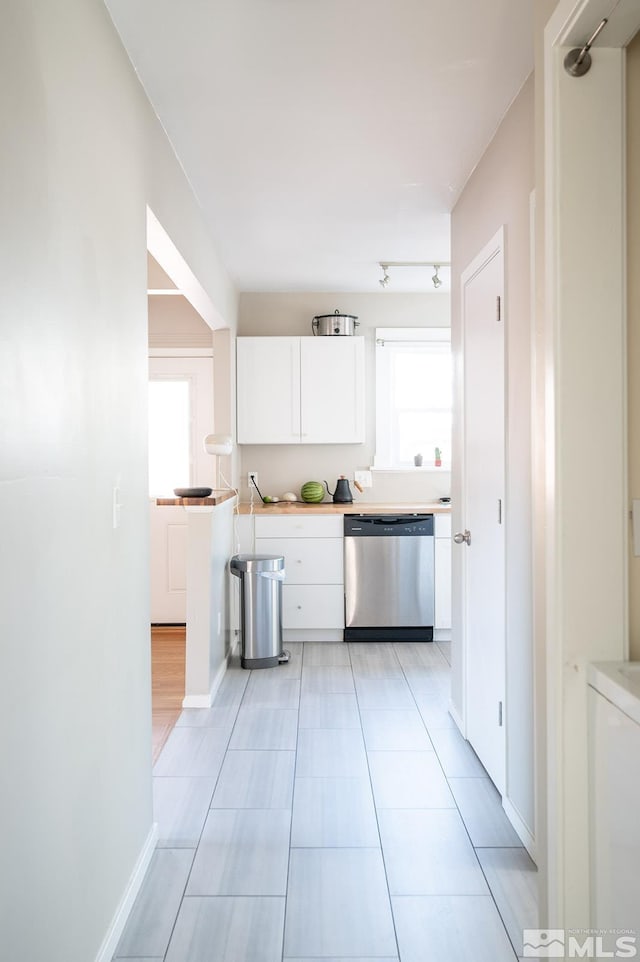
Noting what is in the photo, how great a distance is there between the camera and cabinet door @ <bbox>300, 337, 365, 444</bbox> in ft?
17.0

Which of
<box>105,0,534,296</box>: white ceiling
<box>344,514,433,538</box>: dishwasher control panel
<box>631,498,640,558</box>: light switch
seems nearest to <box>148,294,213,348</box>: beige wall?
<box>105,0,534,296</box>: white ceiling

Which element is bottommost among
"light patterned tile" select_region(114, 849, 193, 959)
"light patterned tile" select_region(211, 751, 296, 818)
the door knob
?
"light patterned tile" select_region(114, 849, 193, 959)

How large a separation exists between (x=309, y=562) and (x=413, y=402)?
1.56 metres

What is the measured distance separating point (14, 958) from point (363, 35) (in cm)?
235

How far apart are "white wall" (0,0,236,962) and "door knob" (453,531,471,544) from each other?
4.90ft

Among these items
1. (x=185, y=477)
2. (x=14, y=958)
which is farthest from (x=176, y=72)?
(x=185, y=477)

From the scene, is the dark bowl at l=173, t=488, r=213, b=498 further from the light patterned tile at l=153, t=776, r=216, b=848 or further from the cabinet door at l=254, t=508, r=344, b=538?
the light patterned tile at l=153, t=776, r=216, b=848

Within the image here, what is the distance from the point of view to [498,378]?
2.69 meters

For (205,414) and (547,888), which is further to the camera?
(205,414)

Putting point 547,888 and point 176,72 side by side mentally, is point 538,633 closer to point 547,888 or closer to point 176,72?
point 547,888

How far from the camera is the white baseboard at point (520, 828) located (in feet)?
7.46

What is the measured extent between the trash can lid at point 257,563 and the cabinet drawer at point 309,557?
472mm

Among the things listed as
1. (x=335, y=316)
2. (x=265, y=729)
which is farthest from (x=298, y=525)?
(x=265, y=729)
